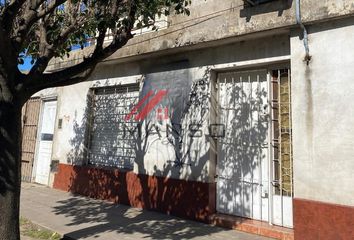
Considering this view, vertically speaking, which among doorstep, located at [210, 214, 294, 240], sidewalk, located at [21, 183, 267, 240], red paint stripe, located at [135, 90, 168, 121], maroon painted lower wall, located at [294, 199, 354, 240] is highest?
red paint stripe, located at [135, 90, 168, 121]

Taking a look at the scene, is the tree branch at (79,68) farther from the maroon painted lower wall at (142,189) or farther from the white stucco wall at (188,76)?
the maroon painted lower wall at (142,189)

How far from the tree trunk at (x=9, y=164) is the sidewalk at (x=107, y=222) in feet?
4.17

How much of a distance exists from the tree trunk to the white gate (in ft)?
11.8

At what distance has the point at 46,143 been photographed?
414 inches

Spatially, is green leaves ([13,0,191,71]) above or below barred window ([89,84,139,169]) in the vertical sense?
above

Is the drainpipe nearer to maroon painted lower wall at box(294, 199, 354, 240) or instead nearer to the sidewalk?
maroon painted lower wall at box(294, 199, 354, 240)

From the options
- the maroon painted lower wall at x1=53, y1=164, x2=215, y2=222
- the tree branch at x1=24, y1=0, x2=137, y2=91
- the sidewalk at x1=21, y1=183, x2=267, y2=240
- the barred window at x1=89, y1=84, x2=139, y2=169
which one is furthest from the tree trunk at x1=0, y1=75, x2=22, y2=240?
the barred window at x1=89, y1=84, x2=139, y2=169

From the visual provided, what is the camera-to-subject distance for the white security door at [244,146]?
19.7 feet

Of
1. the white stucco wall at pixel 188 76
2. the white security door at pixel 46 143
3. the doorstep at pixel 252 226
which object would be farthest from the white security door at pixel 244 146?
the white security door at pixel 46 143

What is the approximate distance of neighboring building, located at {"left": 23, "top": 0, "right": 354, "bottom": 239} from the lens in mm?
4930

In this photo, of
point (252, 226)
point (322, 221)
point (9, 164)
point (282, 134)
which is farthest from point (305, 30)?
point (9, 164)

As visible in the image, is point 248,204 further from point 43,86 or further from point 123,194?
point 43,86

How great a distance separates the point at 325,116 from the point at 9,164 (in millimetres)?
4451

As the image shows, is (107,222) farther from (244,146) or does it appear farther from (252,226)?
(244,146)
